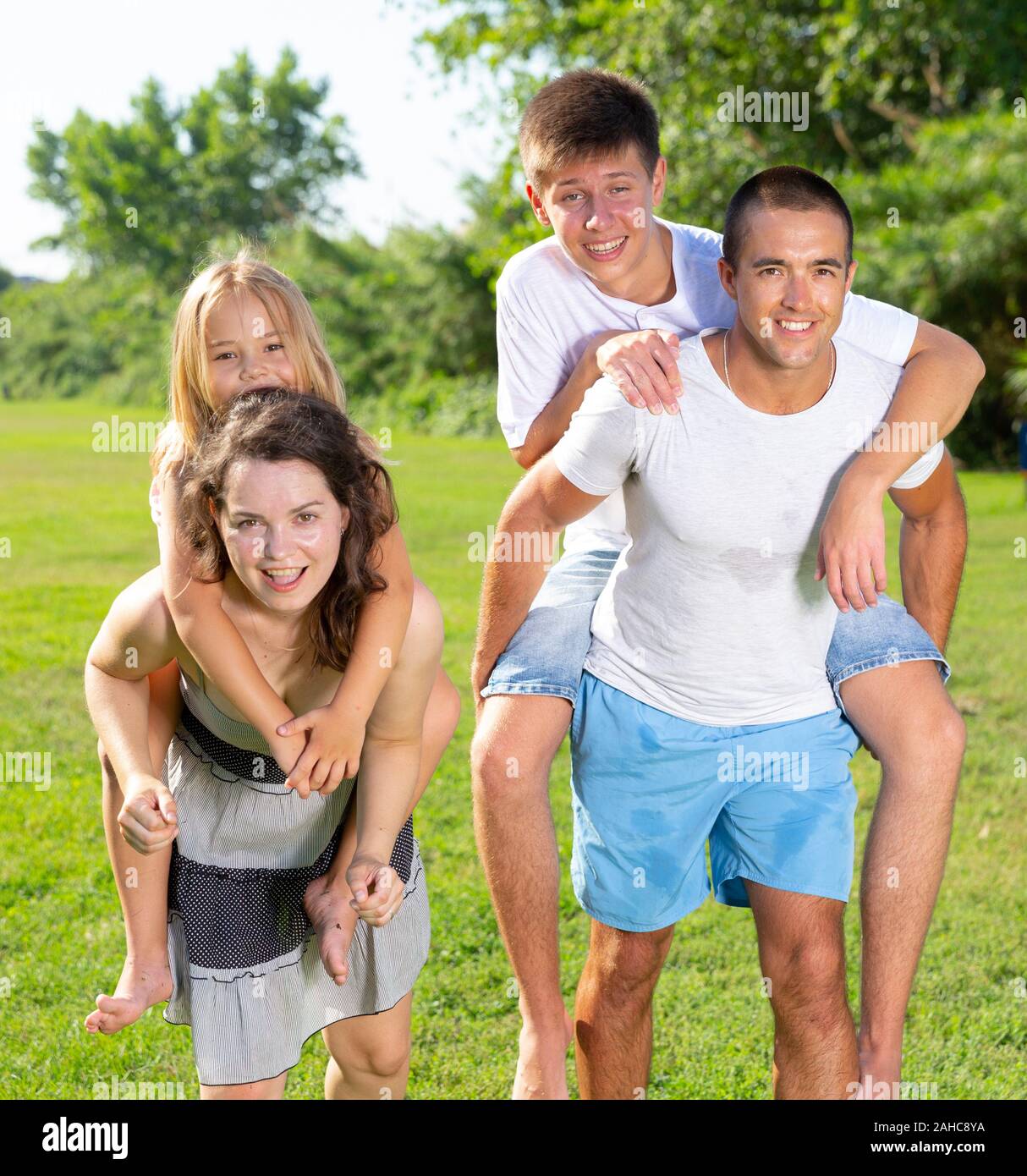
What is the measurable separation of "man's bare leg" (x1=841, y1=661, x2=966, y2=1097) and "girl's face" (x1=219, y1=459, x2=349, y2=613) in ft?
4.08

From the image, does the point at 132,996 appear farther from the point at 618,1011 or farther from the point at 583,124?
the point at 583,124

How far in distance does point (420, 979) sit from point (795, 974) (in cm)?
153

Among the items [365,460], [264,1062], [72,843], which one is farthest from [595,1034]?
[72,843]

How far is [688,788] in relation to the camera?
8.95 feet

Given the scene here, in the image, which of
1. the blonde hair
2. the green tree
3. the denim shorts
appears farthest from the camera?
the green tree

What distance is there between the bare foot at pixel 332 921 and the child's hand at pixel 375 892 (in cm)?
12

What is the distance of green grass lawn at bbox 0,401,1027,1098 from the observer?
3.33 m

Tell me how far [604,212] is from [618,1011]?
1828mm

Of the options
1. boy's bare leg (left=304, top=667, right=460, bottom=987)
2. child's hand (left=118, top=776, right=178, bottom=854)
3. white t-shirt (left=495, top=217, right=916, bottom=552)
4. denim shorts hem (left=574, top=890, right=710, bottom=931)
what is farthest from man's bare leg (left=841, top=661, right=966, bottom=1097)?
child's hand (left=118, top=776, right=178, bottom=854)

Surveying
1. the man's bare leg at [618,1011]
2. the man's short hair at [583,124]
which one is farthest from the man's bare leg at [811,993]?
the man's short hair at [583,124]

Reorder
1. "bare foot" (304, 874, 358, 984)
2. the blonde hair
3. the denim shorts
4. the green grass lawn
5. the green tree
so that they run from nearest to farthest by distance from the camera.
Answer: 1. "bare foot" (304, 874, 358, 984)
2. the blonde hair
3. the denim shorts
4. the green grass lawn
5. the green tree

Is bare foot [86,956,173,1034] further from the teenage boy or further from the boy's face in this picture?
the boy's face

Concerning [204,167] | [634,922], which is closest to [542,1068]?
[634,922]
